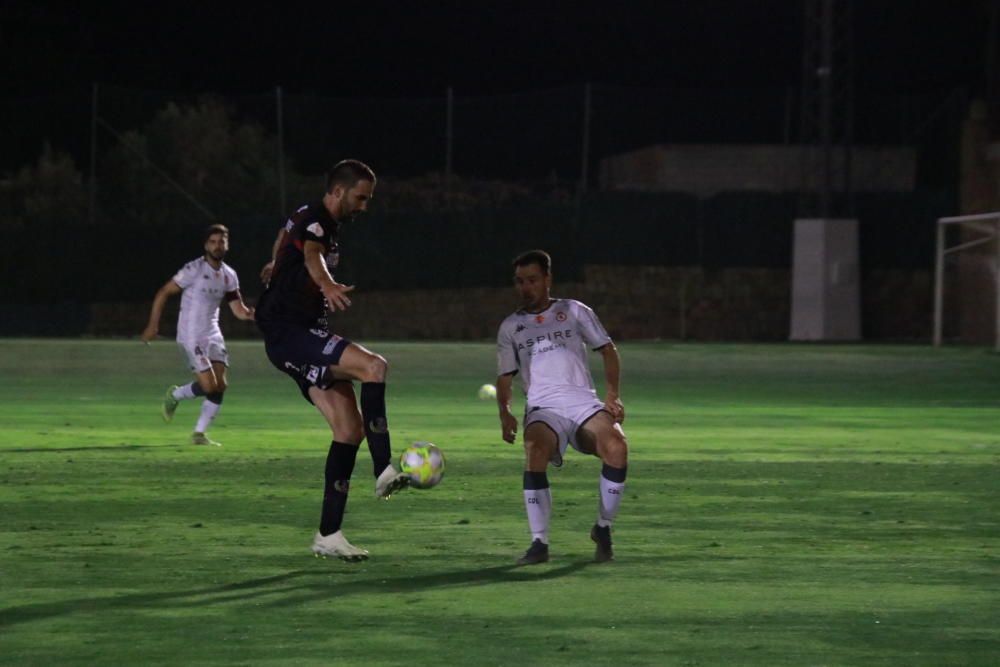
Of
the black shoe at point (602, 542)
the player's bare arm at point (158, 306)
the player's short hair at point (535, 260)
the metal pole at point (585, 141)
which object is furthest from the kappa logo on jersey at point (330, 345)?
the metal pole at point (585, 141)

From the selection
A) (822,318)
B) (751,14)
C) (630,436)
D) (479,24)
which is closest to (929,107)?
(822,318)

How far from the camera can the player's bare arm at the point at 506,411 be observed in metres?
10.3

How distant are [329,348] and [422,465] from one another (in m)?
0.78

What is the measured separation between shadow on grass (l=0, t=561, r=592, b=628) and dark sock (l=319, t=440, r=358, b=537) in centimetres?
39

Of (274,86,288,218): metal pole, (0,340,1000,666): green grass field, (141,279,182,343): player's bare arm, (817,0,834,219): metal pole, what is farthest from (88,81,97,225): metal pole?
(141,279,182,343): player's bare arm

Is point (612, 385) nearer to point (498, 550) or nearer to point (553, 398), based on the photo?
point (553, 398)

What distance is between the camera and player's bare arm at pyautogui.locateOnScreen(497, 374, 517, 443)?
10.3m

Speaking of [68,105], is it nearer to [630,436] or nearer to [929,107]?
[929,107]

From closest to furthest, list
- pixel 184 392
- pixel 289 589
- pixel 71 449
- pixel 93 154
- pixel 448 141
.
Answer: pixel 289 589 → pixel 71 449 → pixel 184 392 → pixel 93 154 → pixel 448 141

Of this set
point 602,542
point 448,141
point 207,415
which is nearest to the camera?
point 602,542

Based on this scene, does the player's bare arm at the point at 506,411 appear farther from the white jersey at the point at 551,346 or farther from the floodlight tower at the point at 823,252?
the floodlight tower at the point at 823,252

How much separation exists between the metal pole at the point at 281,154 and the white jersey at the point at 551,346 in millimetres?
40336

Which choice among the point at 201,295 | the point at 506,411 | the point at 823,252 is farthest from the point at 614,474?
the point at 823,252

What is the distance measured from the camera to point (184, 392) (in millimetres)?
19828
